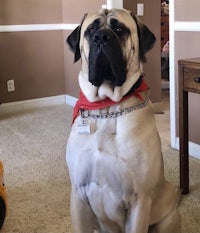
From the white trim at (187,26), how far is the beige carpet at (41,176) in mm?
861

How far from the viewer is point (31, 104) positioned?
14.7ft

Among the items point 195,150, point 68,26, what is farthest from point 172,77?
point 68,26

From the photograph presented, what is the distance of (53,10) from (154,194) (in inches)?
134

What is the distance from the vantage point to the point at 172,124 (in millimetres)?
2990

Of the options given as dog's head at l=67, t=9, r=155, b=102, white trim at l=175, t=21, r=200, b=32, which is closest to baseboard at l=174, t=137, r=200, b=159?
white trim at l=175, t=21, r=200, b=32

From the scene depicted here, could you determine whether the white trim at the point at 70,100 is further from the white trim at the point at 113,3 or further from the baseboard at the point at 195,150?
the baseboard at the point at 195,150

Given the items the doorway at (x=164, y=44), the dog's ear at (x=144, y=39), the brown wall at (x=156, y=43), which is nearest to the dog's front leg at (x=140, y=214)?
the dog's ear at (x=144, y=39)

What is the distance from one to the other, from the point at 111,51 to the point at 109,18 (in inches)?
5.0

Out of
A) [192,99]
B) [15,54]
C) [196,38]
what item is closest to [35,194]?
[192,99]

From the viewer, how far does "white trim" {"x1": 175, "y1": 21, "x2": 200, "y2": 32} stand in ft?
8.66

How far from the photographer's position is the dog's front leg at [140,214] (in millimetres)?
1377

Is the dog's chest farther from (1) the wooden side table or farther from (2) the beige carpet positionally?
(1) the wooden side table

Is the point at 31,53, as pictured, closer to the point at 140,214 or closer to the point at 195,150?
the point at 195,150

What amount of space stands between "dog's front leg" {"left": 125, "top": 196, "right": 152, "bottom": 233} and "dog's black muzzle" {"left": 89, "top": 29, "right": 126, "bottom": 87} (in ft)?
1.34
